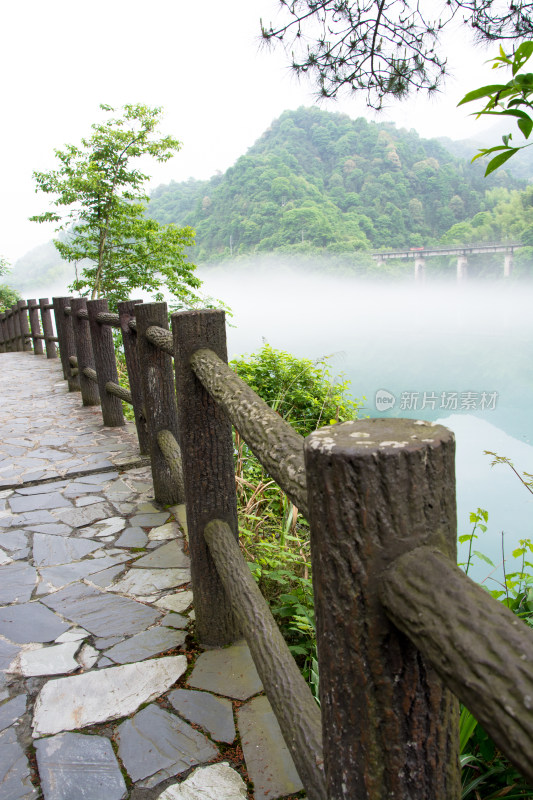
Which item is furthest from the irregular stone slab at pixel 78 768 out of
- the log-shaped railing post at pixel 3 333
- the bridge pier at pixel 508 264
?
the bridge pier at pixel 508 264

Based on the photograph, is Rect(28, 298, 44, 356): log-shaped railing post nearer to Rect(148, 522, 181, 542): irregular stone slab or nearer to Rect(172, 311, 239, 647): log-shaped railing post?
Rect(148, 522, 181, 542): irregular stone slab

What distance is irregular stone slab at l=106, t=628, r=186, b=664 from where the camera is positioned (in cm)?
150

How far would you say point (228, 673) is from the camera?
1411 mm

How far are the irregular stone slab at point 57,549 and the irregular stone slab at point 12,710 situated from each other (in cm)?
73

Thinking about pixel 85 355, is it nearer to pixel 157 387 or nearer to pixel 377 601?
pixel 157 387

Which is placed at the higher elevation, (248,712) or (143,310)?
(143,310)

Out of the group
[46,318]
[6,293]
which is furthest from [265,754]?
[6,293]

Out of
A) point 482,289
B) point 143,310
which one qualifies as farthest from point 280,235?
point 143,310

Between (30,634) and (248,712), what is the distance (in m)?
0.71

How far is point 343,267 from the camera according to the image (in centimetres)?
3891

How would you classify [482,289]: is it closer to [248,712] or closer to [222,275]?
[222,275]

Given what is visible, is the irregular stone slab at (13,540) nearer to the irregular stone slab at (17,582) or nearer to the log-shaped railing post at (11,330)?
the irregular stone slab at (17,582)

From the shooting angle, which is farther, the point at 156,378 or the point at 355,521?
the point at 156,378

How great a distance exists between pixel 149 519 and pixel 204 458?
1027 millimetres
